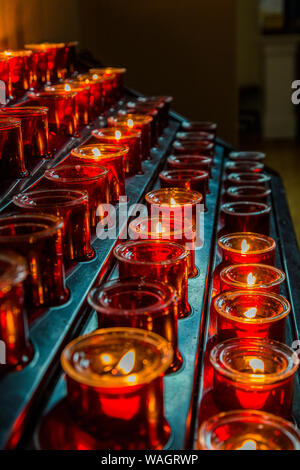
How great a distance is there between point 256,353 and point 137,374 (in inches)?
8.0

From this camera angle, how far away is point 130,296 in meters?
0.63

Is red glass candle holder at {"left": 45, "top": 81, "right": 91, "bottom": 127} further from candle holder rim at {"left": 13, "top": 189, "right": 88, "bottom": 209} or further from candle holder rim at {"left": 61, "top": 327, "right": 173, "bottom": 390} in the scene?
candle holder rim at {"left": 61, "top": 327, "right": 173, "bottom": 390}

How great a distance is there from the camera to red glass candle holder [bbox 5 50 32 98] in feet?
3.96

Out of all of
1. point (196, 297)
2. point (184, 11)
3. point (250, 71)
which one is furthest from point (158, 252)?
point (250, 71)

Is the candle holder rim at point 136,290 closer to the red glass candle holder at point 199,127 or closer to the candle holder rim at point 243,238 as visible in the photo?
the candle holder rim at point 243,238

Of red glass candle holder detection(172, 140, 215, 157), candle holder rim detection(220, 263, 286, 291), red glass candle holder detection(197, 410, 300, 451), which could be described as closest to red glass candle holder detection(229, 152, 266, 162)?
red glass candle holder detection(172, 140, 215, 157)

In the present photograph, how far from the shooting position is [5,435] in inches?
17.7

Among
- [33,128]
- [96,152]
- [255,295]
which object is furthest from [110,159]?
[255,295]

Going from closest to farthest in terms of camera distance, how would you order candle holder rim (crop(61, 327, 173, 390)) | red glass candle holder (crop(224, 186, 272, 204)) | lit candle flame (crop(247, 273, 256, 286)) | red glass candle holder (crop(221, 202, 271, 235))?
1. candle holder rim (crop(61, 327, 173, 390))
2. lit candle flame (crop(247, 273, 256, 286))
3. red glass candle holder (crop(221, 202, 271, 235))
4. red glass candle holder (crop(224, 186, 272, 204))

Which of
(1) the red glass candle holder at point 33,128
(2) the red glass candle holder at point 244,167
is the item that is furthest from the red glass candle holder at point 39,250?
(2) the red glass candle holder at point 244,167

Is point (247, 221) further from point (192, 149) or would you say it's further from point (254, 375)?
point (254, 375)

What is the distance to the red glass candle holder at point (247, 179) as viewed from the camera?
1.30m

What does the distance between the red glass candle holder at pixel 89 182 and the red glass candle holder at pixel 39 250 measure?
17cm

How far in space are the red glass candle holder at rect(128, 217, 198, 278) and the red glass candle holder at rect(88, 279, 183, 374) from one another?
0.16 metres
